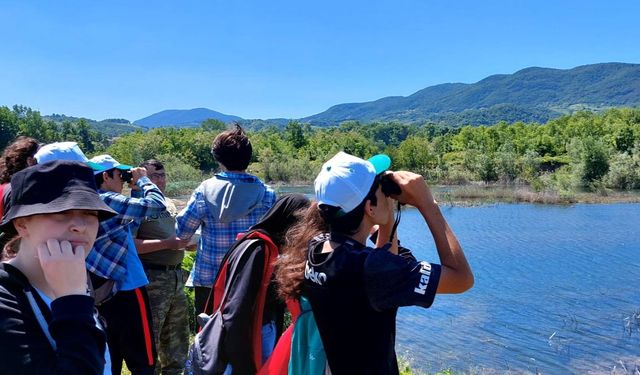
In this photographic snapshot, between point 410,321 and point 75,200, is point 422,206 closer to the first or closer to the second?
point 75,200

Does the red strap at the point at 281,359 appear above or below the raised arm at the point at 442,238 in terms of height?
below

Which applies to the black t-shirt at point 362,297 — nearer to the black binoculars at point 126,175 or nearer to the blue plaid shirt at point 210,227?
the blue plaid shirt at point 210,227

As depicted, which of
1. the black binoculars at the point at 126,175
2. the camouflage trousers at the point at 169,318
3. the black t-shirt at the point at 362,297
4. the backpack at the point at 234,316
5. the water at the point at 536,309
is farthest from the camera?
the water at the point at 536,309

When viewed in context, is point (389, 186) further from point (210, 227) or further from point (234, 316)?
point (210, 227)

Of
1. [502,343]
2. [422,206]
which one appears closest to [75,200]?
[422,206]

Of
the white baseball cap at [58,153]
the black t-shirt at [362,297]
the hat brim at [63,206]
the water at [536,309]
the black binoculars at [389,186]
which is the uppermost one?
the white baseball cap at [58,153]

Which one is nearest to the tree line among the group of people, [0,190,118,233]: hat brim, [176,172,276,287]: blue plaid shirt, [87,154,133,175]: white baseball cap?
[176,172,276,287]: blue plaid shirt

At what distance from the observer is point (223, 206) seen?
3328 mm

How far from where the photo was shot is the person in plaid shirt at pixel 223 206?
3.33 m

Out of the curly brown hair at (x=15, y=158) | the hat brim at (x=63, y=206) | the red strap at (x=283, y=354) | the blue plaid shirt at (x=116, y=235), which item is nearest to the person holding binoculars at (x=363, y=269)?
the red strap at (x=283, y=354)

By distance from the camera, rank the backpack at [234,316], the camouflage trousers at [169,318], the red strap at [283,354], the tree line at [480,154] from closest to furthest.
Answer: the red strap at [283,354]
the backpack at [234,316]
the camouflage trousers at [169,318]
the tree line at [480,154]

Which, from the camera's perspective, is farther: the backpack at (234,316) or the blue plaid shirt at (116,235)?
the blue plaid shirt at (116,235)

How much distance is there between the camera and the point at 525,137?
6950cm

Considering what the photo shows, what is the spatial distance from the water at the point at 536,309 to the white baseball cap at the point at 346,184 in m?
7.59
